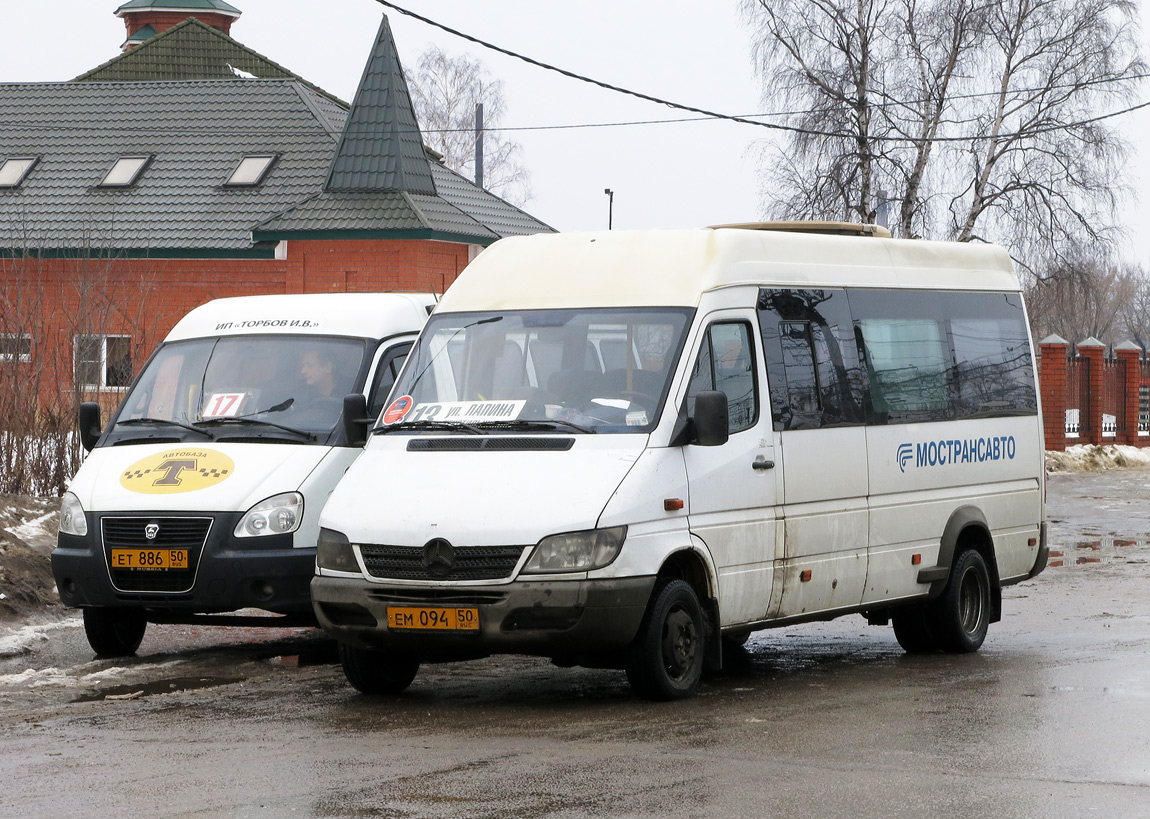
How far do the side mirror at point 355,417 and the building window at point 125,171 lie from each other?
22.0m

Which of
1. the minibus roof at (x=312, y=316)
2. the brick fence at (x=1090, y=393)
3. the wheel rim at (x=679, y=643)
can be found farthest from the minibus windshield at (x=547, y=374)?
the brick fence at (x=1090, y=393)

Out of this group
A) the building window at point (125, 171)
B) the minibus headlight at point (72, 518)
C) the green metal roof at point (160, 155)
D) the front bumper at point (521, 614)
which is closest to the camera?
the front bumper at point (521, 614)

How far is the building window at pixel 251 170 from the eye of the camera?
30359 millimetres

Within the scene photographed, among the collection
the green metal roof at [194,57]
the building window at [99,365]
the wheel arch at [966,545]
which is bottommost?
the wheel arch at [966,545]

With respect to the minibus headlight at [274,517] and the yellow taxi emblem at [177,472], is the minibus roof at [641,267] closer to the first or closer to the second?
the minibus headlight at [274,517]

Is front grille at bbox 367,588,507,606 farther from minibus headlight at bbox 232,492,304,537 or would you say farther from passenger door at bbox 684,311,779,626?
minibus headlight at bbox 232,492,304,537

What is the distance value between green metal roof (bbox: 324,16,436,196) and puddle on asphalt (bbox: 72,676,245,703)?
19211mm

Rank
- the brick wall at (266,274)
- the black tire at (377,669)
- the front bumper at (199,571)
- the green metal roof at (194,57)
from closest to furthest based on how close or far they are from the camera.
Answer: the black tire at (377,669) → the front bumper at (199,571) → the brick wall at (266,274) → the green metal roof at (194,57)

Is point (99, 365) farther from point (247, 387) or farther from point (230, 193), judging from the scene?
point (230, 193)

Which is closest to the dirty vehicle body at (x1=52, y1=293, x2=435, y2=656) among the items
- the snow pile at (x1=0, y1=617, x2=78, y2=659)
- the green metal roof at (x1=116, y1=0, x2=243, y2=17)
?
the snow pile at (x1=0, y1=617, x2=78, y2=659)

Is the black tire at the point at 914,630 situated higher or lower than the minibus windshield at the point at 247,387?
lower

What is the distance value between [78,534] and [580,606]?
12.3ft

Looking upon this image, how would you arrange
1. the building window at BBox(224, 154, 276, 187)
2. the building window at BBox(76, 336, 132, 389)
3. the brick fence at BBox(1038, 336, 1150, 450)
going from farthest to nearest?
the brick fence at BBox(1038, 336, 1150, 450) → the building window at BBox(224, 154, 276, 187) → the building window at BBox(76, 336, 132, 389)

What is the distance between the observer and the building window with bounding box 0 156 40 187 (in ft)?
103
